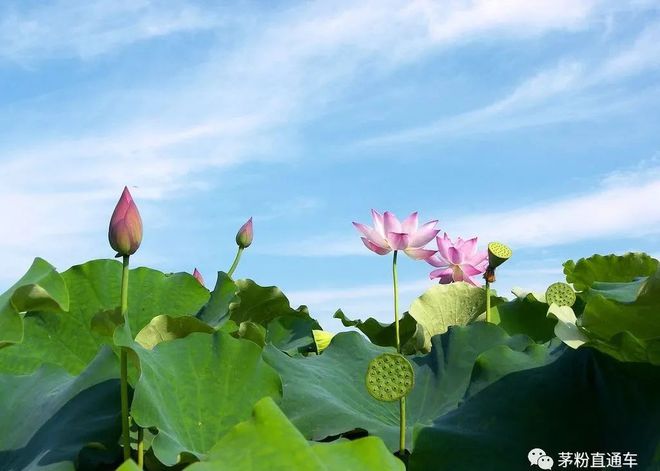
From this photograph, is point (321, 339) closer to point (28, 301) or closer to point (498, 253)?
point (498, 253)

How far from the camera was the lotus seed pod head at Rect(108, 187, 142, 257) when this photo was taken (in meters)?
1.26

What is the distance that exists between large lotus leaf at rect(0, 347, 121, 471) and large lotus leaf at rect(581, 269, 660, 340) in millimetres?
685

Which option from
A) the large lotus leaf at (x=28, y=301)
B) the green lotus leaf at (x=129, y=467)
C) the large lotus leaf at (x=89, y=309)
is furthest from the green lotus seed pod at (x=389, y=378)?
the large lotus leaf at (x=89, y=309)

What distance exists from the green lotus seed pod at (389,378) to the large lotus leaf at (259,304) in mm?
1115

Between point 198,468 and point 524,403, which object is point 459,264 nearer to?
point 524,403

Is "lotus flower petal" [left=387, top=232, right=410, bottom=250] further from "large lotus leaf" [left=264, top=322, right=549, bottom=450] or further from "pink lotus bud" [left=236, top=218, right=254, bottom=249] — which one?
"pink lotus bud" [left=236, top=218, right=254, bottom=249]

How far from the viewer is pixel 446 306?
6.93 ft

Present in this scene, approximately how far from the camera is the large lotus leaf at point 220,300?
6.28 ft

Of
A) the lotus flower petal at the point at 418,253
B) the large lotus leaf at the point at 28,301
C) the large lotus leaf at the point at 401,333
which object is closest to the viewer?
the large lotus leaf at the point at 28,301

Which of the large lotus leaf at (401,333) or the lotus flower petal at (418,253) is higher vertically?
the lotus flower petal at (418,253)

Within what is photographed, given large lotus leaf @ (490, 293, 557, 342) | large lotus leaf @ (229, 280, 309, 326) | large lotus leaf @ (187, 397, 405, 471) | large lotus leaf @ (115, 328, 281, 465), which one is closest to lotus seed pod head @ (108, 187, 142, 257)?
large lotus leaf @ (115, 328, 281, 465)

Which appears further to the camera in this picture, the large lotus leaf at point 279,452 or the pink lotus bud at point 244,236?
the pink lotus bud at point 244,236

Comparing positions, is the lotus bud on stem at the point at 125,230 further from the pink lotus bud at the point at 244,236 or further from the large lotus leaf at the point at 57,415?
the pink lotus bud at the point at 244,236

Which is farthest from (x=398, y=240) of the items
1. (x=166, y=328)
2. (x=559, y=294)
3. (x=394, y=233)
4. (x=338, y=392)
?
(x=166, y=328)
